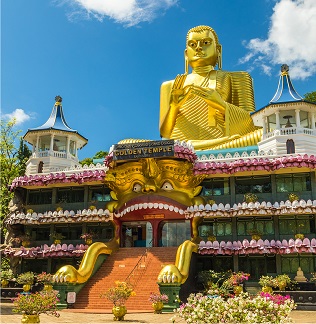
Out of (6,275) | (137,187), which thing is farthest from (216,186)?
(6,275)

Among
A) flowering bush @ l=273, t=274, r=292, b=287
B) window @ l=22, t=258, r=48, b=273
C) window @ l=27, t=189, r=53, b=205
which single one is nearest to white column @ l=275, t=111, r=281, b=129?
flowering bush @ l=273, t=274, r=292, b=287

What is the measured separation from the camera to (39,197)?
33.3m

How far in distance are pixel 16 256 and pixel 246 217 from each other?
16.3 metres

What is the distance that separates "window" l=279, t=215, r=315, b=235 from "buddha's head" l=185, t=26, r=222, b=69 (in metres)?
20.3

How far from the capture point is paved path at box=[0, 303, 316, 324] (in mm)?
17078

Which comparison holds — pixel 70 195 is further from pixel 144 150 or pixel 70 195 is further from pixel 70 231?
pixel 144 150

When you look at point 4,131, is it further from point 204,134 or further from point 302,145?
point 302,145

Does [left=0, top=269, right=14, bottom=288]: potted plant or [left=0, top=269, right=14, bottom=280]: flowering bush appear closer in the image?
[left=0, top=269, right=14, bottom=288]: potted plant

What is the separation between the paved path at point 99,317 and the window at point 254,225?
7587 millimetres

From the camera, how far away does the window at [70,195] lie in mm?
32344

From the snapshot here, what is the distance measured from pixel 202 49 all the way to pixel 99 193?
19.0 meters

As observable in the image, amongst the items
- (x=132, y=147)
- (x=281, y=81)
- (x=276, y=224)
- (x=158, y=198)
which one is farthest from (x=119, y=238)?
(x=281, y=81)

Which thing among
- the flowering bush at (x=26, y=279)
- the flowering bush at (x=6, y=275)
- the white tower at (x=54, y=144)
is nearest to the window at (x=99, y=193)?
the white tower at (x=54, y=144)

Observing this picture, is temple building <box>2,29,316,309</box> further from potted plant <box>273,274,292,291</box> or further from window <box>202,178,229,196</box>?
potted plant <box>273,274,292,291</box>
